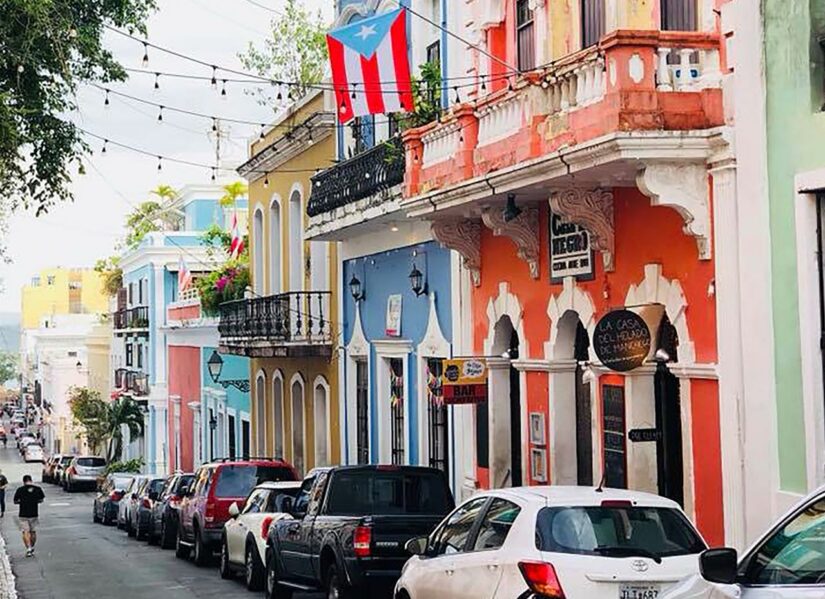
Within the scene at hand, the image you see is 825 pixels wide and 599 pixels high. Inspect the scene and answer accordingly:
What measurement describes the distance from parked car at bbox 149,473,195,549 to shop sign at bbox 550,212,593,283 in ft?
34.8

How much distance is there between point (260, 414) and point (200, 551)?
39.1 ft

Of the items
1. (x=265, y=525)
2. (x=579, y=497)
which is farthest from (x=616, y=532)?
A: (x=265, y=525)

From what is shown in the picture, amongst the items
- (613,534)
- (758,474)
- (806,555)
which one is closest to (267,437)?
(758,474)

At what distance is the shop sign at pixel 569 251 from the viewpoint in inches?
651

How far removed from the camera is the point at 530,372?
60.4 feet

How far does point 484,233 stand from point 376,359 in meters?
5.72

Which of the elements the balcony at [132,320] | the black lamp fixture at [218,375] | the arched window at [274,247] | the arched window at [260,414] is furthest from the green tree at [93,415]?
the arched window at [274,247]

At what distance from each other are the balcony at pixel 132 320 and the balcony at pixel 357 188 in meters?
28.8

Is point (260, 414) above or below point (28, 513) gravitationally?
above

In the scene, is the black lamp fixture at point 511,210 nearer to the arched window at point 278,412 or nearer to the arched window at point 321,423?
the arched window at point 321,423

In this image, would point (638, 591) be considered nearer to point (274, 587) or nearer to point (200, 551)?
point (274, 587)

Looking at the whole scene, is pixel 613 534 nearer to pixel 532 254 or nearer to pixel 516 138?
pixel 516 138

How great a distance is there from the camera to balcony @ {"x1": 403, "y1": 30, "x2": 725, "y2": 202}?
13492 millimetres

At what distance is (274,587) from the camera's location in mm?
17078
